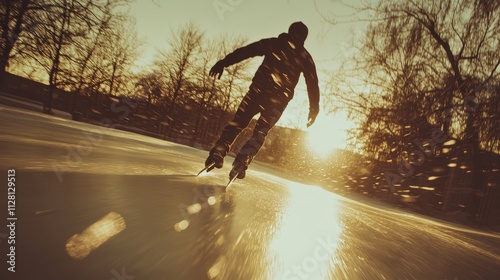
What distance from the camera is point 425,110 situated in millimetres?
5555

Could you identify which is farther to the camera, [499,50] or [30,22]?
[30,22]

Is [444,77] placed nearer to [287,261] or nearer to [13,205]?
[287,261]

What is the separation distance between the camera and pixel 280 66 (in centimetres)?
259

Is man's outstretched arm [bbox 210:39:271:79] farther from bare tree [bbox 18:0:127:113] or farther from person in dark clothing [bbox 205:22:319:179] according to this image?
bare tree [bbox 18:0:127:113]

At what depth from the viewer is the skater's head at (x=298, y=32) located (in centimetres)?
262

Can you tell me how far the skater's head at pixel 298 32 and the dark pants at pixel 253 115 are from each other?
1.95ft

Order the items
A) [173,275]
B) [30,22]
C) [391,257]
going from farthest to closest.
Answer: [30,22] < [391,257] < [173,275]

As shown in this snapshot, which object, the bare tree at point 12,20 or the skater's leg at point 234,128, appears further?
the bare tree at point 12,20

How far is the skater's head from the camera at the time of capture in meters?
2.62

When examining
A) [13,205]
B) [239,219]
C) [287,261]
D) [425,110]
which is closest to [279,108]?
[239,219]

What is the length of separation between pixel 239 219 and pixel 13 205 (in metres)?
0.72

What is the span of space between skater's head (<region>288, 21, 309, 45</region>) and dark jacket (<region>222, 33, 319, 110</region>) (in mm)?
36

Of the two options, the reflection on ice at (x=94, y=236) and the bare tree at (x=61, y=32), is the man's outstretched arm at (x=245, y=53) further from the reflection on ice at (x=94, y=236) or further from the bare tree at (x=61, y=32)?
the bare tree at (x=61, y=32)

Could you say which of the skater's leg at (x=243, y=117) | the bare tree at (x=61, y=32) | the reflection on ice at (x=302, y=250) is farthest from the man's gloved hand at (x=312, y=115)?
the bare tree at (x=61, y=32)
